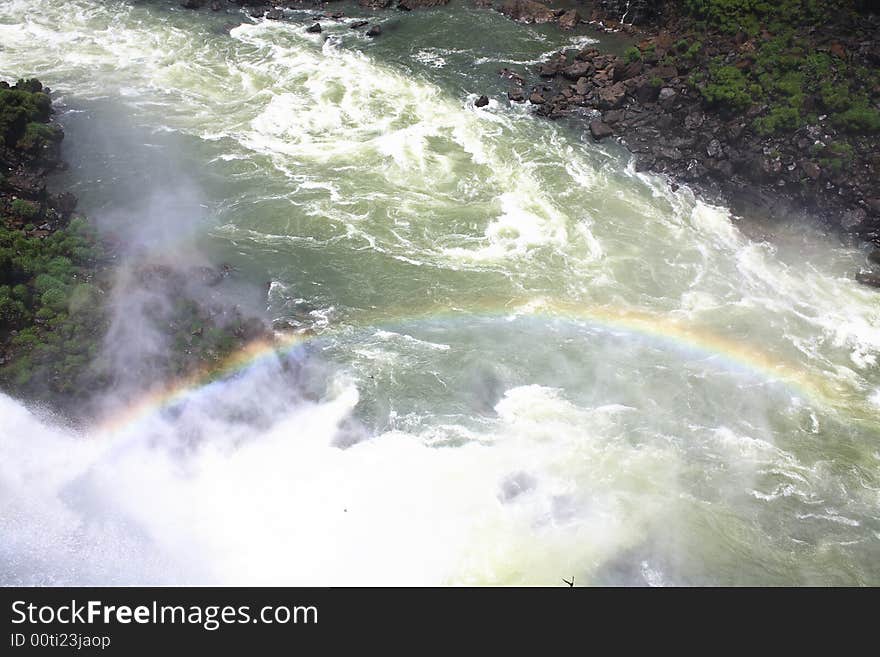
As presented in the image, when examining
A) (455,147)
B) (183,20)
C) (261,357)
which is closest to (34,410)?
(261,357)

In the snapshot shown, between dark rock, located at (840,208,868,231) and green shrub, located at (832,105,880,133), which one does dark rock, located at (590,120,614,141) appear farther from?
dark rock, located at (840,208,868,231)

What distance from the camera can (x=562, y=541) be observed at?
52.1ft

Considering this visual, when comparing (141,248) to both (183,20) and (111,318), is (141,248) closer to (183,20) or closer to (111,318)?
(111,318)

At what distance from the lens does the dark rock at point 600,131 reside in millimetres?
29016

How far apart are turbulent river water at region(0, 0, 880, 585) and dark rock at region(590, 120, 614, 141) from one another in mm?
860

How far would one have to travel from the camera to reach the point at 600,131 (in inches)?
1142

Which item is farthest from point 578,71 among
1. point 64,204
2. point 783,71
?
point 64,204

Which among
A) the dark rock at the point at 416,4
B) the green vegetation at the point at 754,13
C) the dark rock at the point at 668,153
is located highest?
the green vegetation at the point at 754,13

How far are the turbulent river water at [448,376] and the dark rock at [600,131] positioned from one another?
0.86 metres

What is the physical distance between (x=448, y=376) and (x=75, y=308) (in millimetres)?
11205

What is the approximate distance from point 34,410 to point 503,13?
3303 centimetres

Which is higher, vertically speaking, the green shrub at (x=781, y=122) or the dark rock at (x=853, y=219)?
the green shrub at (x=781, y=122)

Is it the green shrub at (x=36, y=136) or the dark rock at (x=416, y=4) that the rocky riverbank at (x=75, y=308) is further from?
the dark rock at (x=416, y=4)

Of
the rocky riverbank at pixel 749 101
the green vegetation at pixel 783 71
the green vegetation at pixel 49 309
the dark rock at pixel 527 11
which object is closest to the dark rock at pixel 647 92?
the rocky riverbank at pixel 749 101
